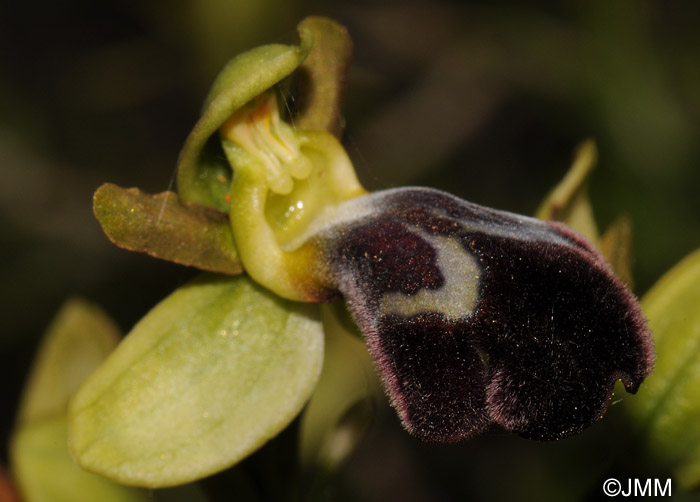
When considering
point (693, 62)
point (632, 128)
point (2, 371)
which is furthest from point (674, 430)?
point (2, 371)

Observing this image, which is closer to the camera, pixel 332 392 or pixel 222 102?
pixel 222 102

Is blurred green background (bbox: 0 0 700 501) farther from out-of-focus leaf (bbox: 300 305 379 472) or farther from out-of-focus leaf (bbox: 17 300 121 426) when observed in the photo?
out-of-focus leaf (bbox: 17 300 121 426)

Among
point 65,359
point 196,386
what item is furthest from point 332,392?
point 196,386

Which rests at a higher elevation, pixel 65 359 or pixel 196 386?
pixel 196 386

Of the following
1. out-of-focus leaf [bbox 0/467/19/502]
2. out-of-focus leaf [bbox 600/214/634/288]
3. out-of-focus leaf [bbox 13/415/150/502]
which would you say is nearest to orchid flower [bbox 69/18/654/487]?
out-of-focus leaf [bbox 600/214/634/288]

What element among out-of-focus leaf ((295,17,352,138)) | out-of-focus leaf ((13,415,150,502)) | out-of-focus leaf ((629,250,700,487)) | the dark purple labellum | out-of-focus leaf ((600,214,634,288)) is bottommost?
out-of-focus leaf ((13,415,150,502))

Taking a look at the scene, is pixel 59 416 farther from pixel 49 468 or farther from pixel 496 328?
pixel 496 328

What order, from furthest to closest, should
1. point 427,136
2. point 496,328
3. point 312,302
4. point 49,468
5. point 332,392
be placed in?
point 427,136
point 332,392
point 49,468
point 312,302
point 496,328
